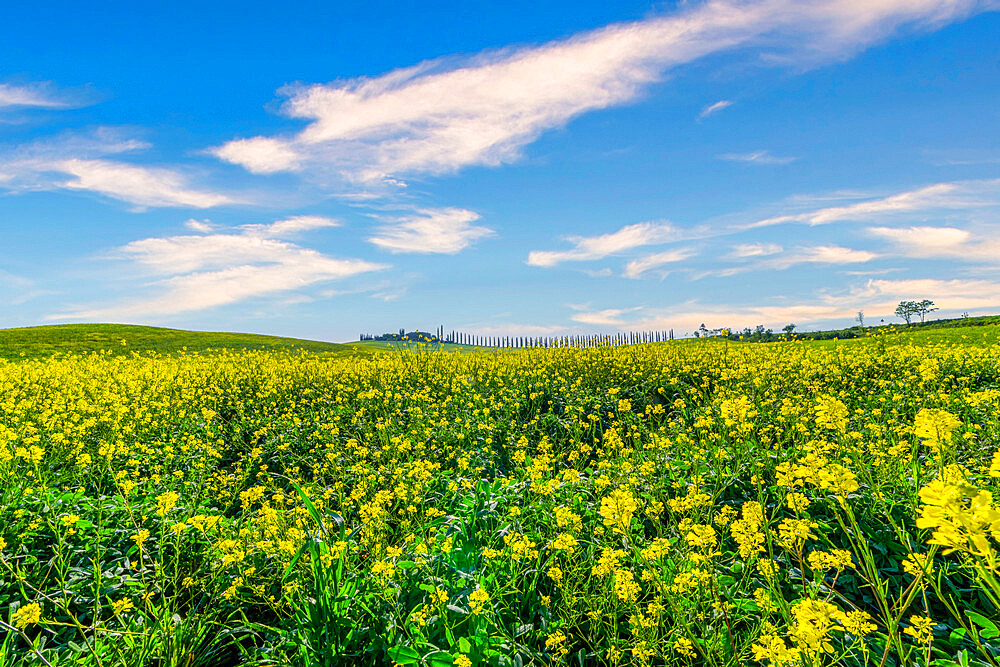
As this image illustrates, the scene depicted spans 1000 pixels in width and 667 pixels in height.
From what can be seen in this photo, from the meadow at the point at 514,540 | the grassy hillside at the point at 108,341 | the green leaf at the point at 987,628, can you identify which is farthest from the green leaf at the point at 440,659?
the grassy hillside at the point at 108,341

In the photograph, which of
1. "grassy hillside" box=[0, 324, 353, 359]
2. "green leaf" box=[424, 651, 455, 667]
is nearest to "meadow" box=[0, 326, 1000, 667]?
"green leaf" box=[424, 651, 455, 667]

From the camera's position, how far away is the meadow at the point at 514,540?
2.52m

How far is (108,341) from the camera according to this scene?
27.6 metres

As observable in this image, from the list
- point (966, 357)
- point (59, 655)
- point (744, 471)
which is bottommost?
point (59, 655)

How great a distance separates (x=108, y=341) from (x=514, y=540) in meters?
31.5

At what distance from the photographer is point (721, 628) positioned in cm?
266

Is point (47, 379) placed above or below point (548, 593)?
above

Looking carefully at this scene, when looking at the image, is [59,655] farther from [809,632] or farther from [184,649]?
[809,632]

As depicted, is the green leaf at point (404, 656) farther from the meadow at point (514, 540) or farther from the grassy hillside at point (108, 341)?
the grassy hillside at point (108, 341)

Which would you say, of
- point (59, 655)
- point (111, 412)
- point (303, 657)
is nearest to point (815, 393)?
point (303, 657)

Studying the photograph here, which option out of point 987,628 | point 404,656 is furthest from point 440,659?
point 987,628

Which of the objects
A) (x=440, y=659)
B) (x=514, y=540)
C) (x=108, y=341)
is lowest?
(x=440, y=659)

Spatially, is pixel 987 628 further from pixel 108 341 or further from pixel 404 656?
pixel 108 341

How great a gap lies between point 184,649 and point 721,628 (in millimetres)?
2718
